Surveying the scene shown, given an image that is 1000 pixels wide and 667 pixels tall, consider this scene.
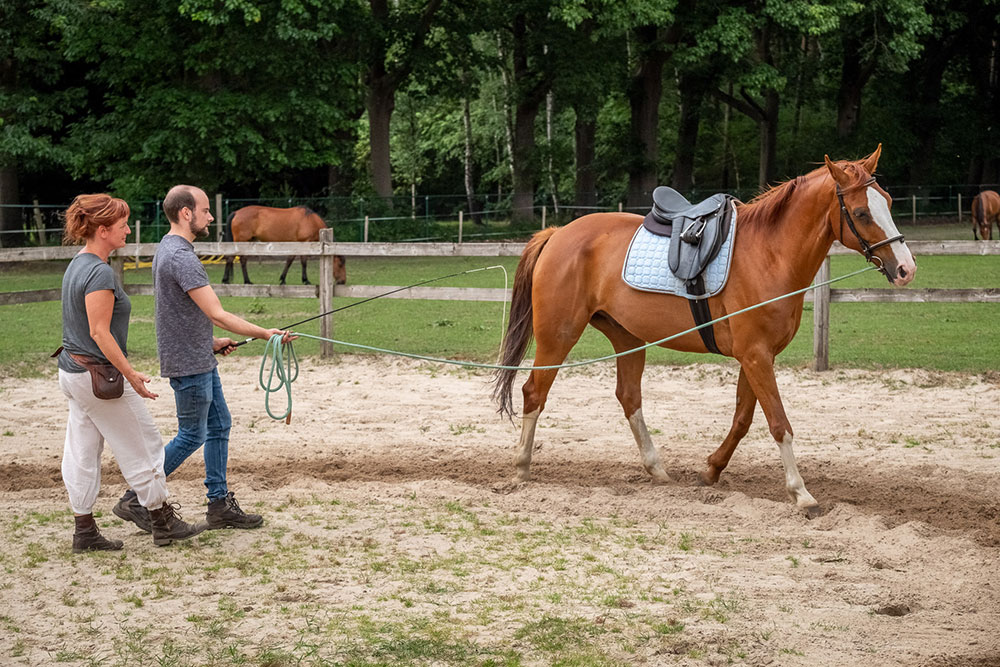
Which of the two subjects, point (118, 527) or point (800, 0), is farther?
point (800, 0)

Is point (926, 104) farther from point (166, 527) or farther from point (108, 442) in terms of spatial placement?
point (108, 442)

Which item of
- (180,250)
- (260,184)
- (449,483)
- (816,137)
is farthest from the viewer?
(816,137)

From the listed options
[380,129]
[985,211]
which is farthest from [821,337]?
[380,129]

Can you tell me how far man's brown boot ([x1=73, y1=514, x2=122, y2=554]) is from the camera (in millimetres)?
5445

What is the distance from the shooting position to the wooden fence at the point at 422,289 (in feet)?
35.6

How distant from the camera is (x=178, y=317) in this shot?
5539 mm

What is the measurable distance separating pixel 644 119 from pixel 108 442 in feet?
97.8

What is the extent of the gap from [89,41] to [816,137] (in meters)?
29.2

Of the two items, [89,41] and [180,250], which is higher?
[89,41]

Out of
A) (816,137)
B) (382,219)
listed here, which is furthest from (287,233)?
(816,137)

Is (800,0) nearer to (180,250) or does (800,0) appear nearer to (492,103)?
(492,103)

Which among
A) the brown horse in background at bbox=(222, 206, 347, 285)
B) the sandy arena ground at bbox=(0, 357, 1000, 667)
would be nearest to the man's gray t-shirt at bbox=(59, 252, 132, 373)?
the sandy arena ground at bbox=(0, 357, 1000, 667)

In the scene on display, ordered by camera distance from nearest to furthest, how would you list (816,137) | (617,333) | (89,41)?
(617,333), (89,41), (816,137)

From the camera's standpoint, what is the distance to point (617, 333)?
744cm
